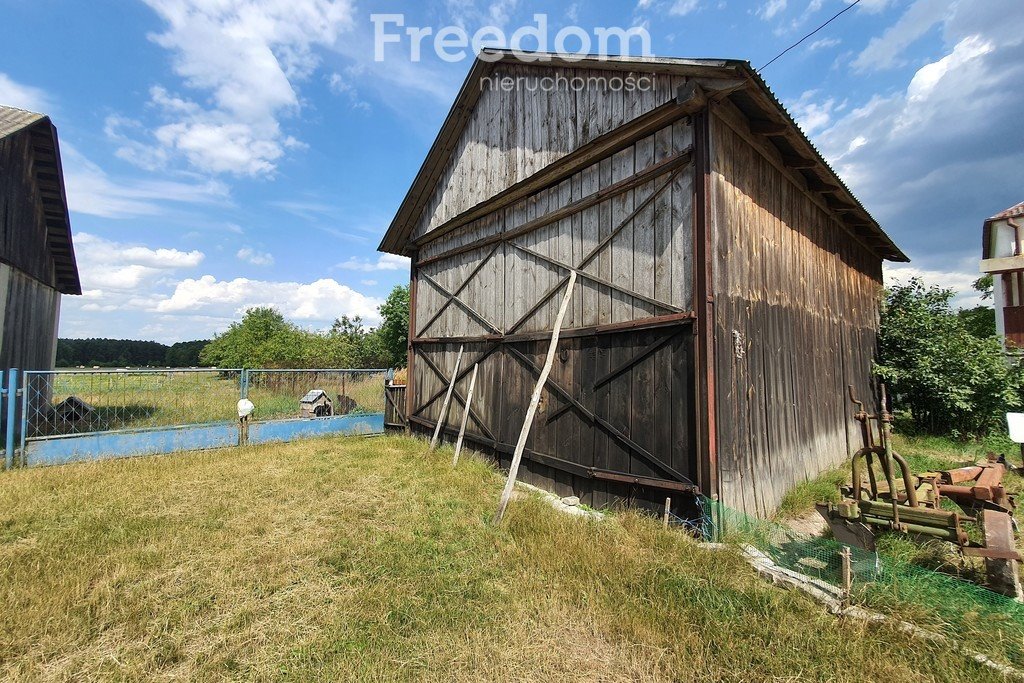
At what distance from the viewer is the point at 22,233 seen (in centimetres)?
1043

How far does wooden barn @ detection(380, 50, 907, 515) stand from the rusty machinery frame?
1.05 metres

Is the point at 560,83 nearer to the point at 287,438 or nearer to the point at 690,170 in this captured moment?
the point at 690,170

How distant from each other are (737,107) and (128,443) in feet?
36.6

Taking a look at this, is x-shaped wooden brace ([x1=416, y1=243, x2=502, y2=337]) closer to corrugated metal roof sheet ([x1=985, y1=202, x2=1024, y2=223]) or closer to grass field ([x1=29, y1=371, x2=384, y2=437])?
grass field ([x1=29, y1=371, x2=384, y2=437])

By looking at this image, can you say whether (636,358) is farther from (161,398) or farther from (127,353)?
(127,353)

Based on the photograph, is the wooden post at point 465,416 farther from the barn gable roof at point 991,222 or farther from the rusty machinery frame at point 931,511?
the barn gable roof at point 991,222

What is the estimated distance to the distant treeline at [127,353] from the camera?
67062mm

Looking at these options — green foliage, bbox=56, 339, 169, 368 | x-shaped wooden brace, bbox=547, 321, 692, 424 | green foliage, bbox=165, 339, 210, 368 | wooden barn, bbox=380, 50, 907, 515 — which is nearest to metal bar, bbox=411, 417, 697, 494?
wooden barn, bbox=380, 50, 907, 515

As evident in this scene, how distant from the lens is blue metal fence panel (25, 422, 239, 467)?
735cm

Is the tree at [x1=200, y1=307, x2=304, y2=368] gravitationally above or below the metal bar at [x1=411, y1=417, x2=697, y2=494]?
above

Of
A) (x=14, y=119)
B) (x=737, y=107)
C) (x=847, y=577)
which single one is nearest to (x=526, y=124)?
(x=737, y=107)

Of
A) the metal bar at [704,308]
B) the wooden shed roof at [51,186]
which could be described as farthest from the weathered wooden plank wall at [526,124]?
the wooden shed roof at [51,186]

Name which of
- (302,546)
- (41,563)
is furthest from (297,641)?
(41,563)

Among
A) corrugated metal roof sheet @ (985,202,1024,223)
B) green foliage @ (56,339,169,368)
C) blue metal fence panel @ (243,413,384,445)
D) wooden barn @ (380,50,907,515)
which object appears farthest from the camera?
green foliage @ (56,339,169,368)
